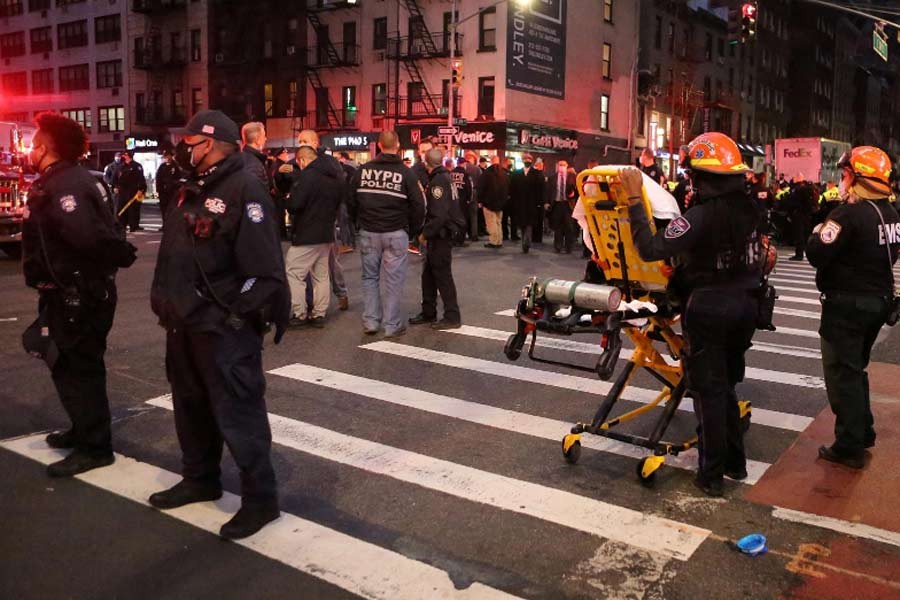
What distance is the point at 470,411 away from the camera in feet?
20.8

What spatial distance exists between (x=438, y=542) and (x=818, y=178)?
30.5 m

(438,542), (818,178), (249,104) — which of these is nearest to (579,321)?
(438,542)

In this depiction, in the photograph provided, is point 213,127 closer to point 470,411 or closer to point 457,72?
point 470,411

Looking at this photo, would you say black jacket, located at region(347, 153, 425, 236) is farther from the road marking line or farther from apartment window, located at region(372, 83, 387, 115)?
apartment window, located at region(372, 83, 387, 115)

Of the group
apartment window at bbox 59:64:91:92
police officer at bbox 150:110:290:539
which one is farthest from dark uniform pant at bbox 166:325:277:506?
apartment window at bbox 59:64:91:92

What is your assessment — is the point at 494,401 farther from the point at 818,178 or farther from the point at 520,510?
the point at 818,178

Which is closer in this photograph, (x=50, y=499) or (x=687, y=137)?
(x=50, y=499)

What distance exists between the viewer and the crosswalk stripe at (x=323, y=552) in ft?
11.7

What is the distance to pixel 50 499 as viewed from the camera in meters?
4.49

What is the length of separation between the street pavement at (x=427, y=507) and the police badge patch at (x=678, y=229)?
1459 mm

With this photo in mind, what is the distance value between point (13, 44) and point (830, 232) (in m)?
67.2

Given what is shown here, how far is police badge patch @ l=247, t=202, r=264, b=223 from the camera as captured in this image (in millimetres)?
3965

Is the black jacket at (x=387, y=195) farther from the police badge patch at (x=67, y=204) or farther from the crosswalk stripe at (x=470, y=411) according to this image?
the police badge patch at (x=67, y=204)

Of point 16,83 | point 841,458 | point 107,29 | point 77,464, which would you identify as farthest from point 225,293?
point 16,83
